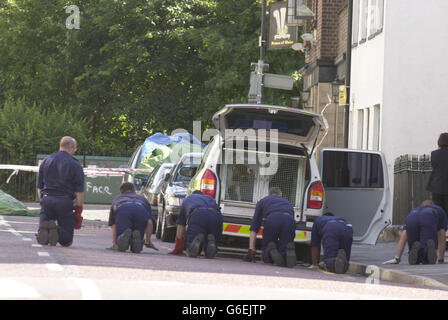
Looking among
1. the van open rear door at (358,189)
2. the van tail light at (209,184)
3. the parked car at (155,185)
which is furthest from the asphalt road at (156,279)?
the parked car at (155,185)

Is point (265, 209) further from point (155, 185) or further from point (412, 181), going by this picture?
point (412, 181)

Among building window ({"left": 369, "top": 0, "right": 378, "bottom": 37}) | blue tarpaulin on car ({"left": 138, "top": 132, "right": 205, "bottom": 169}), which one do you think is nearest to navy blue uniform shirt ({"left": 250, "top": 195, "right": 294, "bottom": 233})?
Result: building window ({"left": 369, "top": 0, "right": 378, "bottom": 37})

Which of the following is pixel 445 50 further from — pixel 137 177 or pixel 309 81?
pixel 309 81

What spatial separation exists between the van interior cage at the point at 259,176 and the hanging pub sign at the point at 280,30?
13800mm

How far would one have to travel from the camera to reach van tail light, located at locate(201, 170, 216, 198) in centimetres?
1862

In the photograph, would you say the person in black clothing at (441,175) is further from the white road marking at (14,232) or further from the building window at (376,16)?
the building window at (376,16)

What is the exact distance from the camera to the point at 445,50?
28.6 metres

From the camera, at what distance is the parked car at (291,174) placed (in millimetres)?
18672

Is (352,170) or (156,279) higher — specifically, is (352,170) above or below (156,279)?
above

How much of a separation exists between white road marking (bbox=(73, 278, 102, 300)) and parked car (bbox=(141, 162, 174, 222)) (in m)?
13.1

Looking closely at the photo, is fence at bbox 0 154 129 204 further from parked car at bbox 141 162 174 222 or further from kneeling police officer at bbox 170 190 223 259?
kneeling police officer at bbox 170 190 223 259

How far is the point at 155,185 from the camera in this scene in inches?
1013

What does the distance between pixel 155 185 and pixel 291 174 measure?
694 centimetres

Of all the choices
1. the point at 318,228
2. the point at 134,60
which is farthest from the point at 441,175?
the point at 134,60
